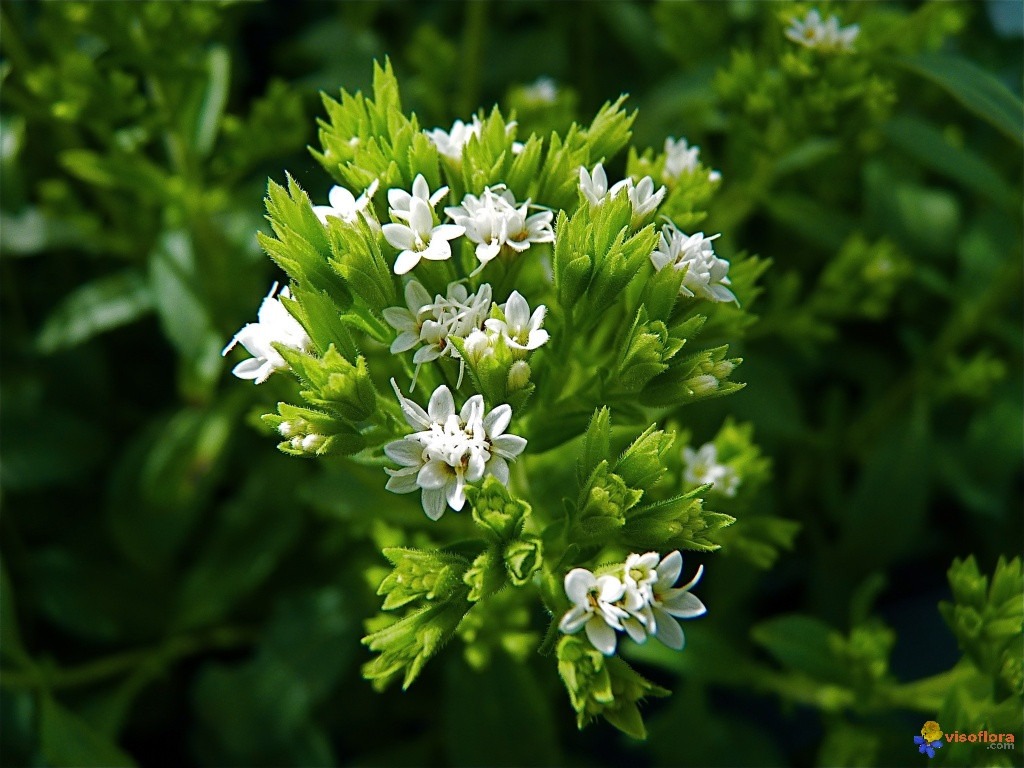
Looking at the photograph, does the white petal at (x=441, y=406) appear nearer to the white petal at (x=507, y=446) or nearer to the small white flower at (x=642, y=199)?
the white petal at (x=507, y=446)

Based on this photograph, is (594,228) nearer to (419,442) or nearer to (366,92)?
(419,442)

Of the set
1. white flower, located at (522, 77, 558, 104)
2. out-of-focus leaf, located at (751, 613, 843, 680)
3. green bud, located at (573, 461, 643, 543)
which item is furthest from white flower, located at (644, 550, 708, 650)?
white flower, located at (522, 77, 558, 104)

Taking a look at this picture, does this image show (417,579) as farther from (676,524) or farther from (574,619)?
(676,524)

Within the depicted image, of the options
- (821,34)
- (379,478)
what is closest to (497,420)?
(379,478)

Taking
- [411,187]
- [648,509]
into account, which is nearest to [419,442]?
[648,509]

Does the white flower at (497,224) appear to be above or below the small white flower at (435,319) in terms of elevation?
above

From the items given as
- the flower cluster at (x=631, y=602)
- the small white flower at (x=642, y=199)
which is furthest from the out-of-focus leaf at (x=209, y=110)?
the flower cluster at (x=631, y=602)
